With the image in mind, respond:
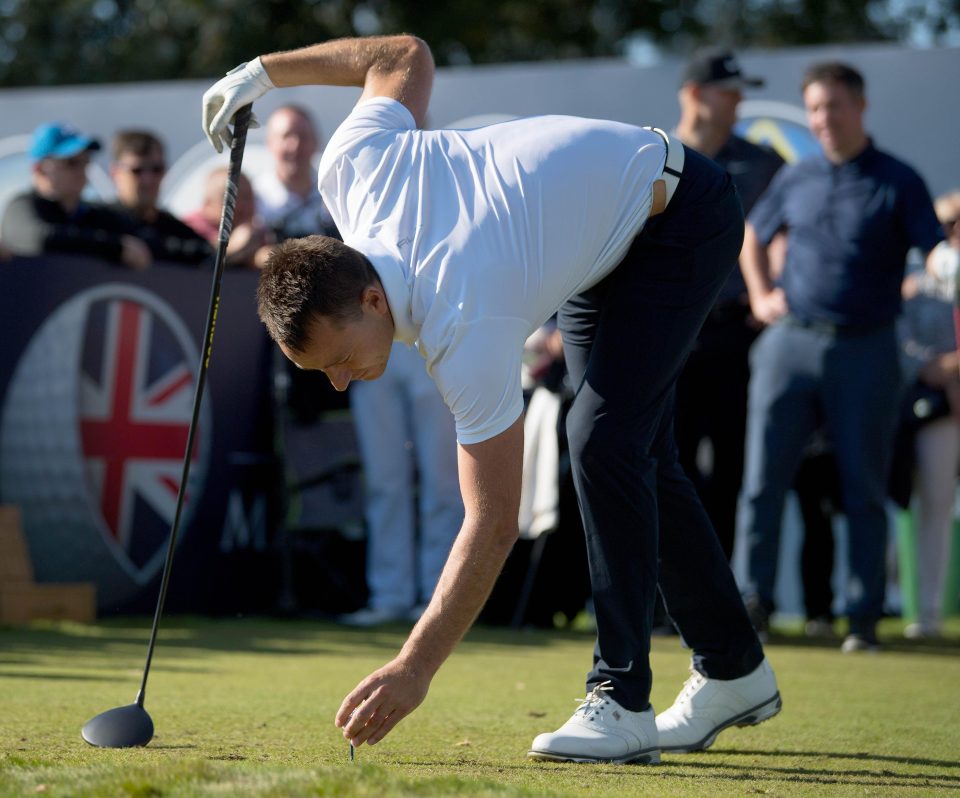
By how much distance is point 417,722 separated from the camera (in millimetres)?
4281

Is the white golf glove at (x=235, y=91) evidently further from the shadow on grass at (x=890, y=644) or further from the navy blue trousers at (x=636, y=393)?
the shadow on grass at (x=890, y=644)

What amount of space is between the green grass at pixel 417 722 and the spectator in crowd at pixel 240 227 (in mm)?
2103

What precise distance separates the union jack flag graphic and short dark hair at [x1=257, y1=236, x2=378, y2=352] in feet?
15.2

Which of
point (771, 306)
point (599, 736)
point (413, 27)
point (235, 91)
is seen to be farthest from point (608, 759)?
point (413, 27)

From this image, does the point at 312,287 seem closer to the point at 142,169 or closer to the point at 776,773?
the point at 776,773

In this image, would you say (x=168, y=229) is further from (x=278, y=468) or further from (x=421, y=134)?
(x=421, y=134)

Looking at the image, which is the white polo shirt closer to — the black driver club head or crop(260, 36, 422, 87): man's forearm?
crop(260, 36, 422, 87): man's forearm

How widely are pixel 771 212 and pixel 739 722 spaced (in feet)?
11.8

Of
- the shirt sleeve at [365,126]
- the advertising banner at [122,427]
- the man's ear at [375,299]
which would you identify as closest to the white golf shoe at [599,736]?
the man's ear at [375,299]

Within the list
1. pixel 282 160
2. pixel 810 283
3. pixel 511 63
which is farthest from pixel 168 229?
pixel 511 63

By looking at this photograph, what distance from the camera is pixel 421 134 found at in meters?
3.41

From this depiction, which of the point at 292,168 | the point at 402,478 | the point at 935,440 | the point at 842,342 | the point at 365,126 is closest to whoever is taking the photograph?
the point at 365,126

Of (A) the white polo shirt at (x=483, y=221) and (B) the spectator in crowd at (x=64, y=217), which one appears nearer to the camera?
(A) the white polo shirt at (x=483, y=221)

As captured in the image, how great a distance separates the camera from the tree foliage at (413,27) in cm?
2339
